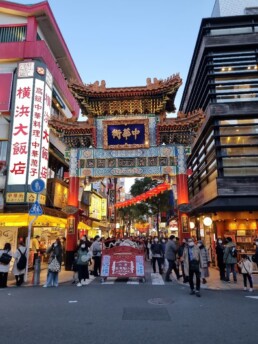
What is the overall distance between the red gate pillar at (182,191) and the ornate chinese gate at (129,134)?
62 millimetres

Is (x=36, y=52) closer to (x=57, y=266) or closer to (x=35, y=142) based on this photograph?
(x=35, y=142)

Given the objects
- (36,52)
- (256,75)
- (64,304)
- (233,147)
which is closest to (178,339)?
(64,304)

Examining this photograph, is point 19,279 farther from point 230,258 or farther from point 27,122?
point 27,122

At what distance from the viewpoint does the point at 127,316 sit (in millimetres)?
6391

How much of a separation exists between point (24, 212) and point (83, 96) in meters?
8.26

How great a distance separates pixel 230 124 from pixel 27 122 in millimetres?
13605

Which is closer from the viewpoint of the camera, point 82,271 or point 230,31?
point 82,271

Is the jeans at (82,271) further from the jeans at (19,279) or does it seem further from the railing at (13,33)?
the railing at (13,33)

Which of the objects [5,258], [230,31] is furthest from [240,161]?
[5,258]

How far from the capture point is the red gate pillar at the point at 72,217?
16.1 m

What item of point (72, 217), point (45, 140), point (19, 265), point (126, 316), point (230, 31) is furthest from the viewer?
point (230, 31)

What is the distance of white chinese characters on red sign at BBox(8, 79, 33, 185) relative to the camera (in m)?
17.4

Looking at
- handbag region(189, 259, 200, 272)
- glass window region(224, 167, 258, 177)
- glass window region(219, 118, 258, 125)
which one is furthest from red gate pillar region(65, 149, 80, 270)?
glass window region(219, 118, 258, 125)

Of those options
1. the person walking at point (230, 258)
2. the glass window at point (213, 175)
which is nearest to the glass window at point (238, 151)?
the glass window at point (213, 175)
